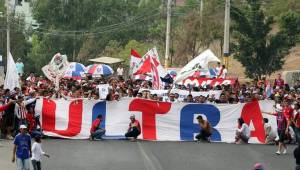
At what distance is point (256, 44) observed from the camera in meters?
47.2

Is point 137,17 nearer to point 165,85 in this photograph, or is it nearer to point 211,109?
point 165,85

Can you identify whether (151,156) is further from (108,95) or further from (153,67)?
(153,67)

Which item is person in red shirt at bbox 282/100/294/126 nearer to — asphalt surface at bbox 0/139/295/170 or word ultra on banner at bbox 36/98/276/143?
asphalt surface at bbox 0/139/295/170

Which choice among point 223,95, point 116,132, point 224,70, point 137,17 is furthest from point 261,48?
point 137,17

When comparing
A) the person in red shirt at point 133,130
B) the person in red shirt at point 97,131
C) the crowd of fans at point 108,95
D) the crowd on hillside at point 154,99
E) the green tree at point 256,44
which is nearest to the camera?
the crowd on hillside at point 154,99

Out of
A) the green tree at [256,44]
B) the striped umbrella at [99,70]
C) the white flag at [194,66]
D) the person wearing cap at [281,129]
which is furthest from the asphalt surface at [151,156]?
the green tree at [256,44]

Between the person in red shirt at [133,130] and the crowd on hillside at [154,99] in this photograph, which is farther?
the person in red shirt at [133,130]

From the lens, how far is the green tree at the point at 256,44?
155 ft

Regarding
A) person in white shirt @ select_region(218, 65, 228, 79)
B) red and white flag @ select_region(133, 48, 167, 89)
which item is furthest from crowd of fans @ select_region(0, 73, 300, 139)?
person in white shirt @ select_region(218, 65, 228, 79)

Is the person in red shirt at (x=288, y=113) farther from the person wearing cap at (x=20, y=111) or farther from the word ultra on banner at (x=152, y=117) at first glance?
the person wearing cap at (x=20, y=111)

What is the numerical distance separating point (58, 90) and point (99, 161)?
7746mm

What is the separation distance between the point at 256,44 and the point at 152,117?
22.3m

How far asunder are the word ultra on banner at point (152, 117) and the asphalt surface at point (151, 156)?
805 mm

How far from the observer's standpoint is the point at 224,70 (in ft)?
111
